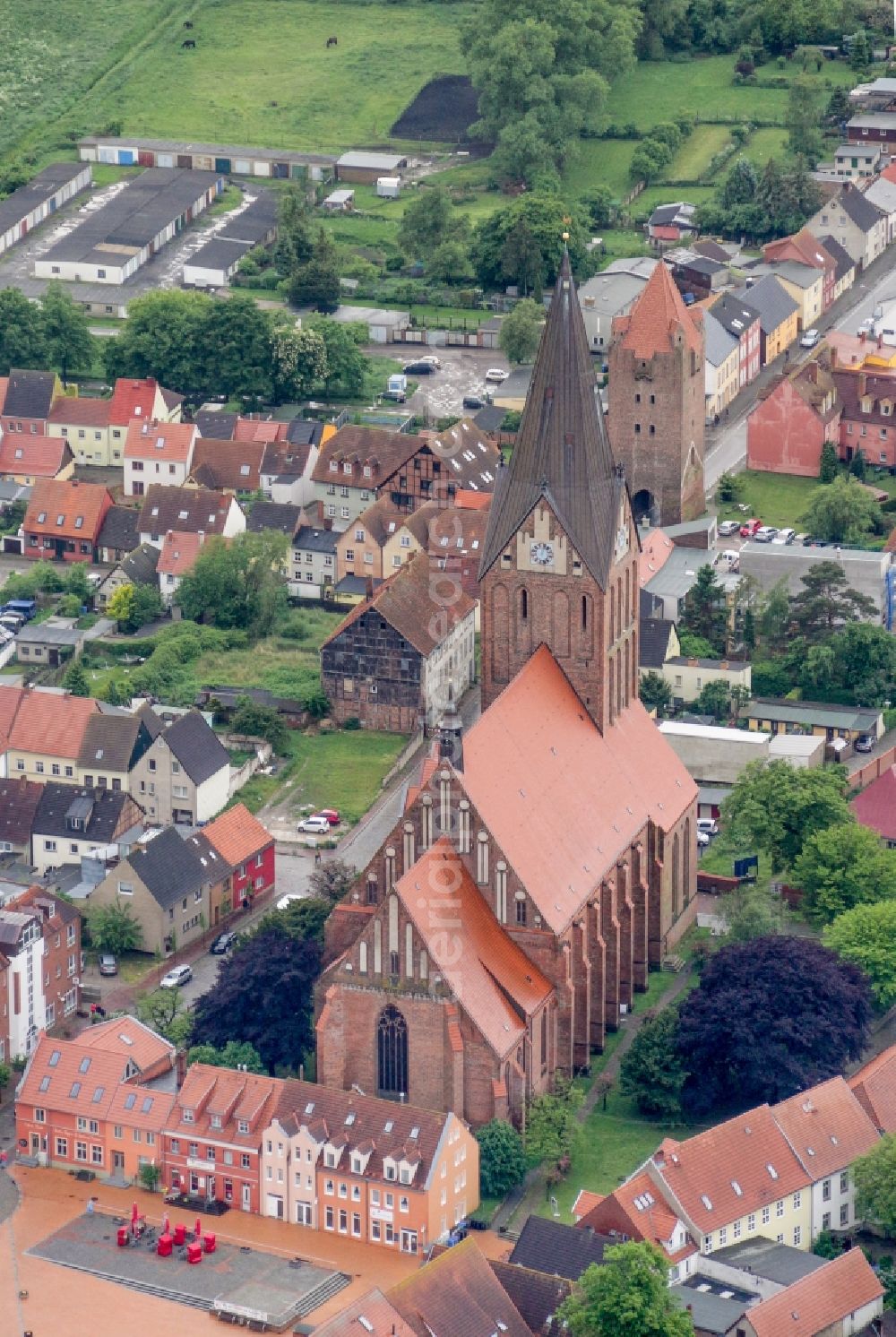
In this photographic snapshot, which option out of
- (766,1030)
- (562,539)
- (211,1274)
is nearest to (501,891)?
(766,1030)

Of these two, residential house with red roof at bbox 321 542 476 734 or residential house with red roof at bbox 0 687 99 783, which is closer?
residential house with red roof at bbox 0 687 99 783

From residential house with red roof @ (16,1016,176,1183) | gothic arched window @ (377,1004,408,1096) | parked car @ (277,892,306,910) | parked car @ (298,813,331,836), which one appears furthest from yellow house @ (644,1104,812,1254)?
parked car @ (298,813,331,836)

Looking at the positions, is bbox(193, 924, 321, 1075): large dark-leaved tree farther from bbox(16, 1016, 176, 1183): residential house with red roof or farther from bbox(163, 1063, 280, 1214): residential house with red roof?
bbox(163, 1063, 280, 1214): residential house with red roof

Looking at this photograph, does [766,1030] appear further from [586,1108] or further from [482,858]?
[482,858]

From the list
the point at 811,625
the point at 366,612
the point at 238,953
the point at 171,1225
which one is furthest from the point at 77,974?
the point at 811,625

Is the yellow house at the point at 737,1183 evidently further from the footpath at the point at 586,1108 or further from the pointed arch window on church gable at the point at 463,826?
the pointed arch window on church gable at the point at 463,826

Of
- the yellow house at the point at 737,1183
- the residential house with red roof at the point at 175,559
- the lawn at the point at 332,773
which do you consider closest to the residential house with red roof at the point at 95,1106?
the yellow house at the point at 737,1183
